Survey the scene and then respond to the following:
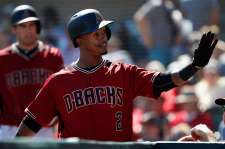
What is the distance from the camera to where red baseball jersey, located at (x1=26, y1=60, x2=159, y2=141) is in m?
6.38

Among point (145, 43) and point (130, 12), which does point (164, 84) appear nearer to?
point (145, 43)

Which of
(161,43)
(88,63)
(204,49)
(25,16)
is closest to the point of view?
(204,49)

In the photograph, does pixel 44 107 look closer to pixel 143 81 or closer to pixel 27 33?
pixel 143 81

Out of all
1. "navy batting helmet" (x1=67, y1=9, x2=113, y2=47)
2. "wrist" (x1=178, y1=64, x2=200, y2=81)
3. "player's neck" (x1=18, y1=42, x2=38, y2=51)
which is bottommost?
"wrist" (x1=178, y1=64, x2=200, y2=81)

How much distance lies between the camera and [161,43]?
1211 cm

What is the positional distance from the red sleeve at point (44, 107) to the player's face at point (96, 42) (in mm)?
400

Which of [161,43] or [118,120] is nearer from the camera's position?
[118,120]

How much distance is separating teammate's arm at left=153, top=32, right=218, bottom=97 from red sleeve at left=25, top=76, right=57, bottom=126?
0.80 m

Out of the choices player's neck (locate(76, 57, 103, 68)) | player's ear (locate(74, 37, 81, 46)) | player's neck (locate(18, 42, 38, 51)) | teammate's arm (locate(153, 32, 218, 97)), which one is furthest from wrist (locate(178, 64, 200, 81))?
player's neck (locate(18, 42, 38, 51))

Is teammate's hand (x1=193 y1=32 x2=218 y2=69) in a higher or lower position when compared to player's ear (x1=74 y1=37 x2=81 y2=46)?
lower

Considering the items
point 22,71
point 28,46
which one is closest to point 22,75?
point 22,71

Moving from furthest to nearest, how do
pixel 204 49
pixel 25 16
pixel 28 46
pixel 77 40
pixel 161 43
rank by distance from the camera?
1. pixel 161 43
2. pixel 25 16
3. pixel 28 46
4. pixel 77 40
5. pixel 204 49

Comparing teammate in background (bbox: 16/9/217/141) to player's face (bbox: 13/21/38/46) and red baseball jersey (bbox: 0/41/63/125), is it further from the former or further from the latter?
player's face (bbox: 13/21/38/46)

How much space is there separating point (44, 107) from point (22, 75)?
2.42 meters
